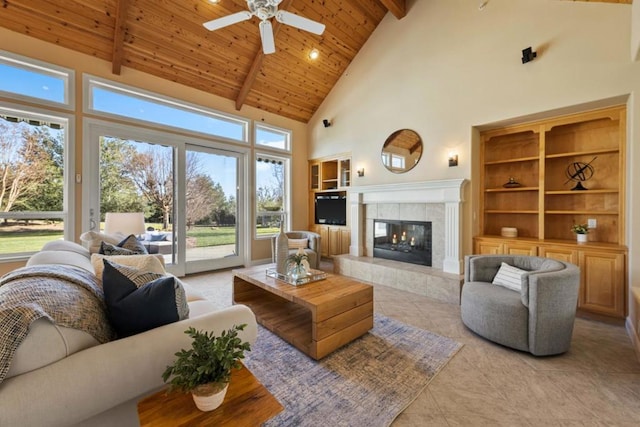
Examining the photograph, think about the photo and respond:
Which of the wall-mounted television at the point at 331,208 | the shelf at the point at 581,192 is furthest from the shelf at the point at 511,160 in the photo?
the wall-mounted television at the point at 331,208

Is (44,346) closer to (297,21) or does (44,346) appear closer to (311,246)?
(297,21)

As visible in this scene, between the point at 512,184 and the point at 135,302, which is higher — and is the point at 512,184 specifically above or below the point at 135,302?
above

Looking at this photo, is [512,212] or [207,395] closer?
[207,395]

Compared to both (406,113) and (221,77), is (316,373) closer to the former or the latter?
(406,113)

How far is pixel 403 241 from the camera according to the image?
182 inches

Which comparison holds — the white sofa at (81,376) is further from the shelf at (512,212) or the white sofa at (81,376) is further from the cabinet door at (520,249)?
the shelf at (512,212)

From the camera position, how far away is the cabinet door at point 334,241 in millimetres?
5926

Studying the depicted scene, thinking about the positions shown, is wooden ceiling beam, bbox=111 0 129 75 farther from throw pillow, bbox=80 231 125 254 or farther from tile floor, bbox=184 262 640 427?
tile floor, bbox=184 262 640 427

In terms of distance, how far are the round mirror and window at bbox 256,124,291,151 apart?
7.97ft

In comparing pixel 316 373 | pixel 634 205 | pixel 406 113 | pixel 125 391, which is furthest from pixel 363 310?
pixel 406 113

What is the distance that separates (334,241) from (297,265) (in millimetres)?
3302

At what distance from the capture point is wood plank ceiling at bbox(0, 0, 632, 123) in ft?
11.2

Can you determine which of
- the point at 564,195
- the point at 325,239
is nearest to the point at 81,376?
the point at 564,195

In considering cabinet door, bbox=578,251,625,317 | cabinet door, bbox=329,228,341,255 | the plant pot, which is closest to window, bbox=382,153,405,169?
cabinet door, bbox=329,228,341,255
